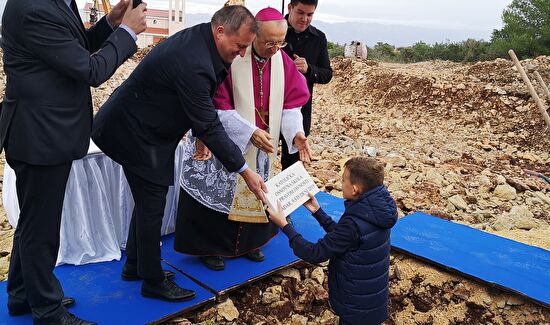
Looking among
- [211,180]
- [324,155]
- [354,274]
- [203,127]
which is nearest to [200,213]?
[211,180]

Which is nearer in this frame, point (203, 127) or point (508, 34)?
point (203, 127)

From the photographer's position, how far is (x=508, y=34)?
20.2m

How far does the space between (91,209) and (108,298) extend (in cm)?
73

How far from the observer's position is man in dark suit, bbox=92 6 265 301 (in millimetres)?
2385

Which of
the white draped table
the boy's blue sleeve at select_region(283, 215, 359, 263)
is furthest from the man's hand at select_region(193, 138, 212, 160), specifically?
the boy's blue sleeve at select_region(283, 215, 359, 263)

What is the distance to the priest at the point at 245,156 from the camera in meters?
3.16

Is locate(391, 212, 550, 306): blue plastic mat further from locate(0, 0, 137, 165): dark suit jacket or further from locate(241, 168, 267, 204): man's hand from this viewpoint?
locate(0, 0, 137, 165): dark suit jacket

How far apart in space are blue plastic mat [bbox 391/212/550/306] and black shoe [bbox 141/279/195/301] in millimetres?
1802

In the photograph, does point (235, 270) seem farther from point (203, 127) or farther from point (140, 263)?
point (203, 127)

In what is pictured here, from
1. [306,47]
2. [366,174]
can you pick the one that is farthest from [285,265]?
[306,47]

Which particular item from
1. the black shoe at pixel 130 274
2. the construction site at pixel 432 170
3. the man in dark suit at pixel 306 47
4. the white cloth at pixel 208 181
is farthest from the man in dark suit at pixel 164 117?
the man in dark suit at pixel 306 47

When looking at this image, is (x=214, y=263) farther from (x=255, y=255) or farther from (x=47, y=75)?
(x=47, y=75)

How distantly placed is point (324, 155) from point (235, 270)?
189 inches

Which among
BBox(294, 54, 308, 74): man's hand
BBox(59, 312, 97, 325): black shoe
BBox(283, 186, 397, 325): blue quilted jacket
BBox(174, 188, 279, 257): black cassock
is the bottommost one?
BBox(59, 312, 97, 325): black shoe
